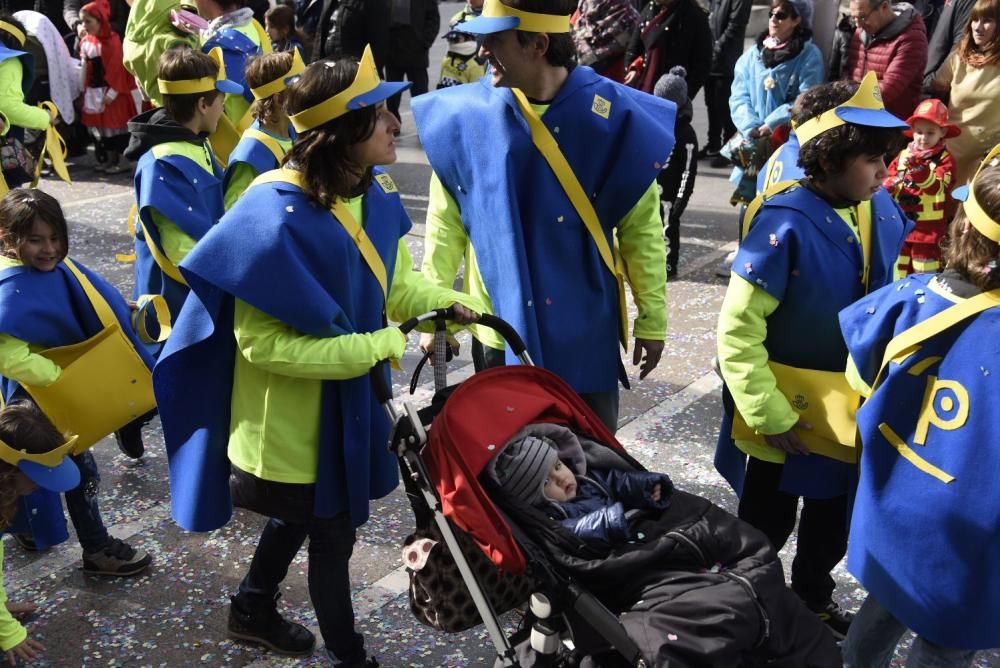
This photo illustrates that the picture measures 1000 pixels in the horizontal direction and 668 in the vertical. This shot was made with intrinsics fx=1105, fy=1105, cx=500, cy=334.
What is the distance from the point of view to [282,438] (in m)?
3.42

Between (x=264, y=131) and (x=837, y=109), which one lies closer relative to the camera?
(x=837, y=109)

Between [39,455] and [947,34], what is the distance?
768cm

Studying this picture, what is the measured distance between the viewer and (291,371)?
10.7 ft

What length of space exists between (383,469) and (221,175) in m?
2.36

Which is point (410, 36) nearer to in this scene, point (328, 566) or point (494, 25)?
point (494, 25)

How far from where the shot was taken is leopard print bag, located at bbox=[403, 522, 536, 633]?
3.08 m

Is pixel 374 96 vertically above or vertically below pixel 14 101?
above

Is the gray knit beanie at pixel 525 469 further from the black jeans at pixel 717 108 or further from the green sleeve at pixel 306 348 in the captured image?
the black jeans at pixel 717 108

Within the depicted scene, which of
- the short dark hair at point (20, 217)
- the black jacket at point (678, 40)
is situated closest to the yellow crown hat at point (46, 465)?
the short dark hair at point (20, 217)

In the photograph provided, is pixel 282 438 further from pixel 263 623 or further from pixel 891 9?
pixel 891 9

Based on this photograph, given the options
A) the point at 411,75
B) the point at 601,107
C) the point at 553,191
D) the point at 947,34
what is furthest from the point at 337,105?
the point at 411,75

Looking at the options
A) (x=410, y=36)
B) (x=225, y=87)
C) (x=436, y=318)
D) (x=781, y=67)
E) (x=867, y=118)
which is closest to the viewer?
(x=436, y=318)

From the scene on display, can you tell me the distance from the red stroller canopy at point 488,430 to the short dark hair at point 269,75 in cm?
237

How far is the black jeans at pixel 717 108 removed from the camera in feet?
36.1
